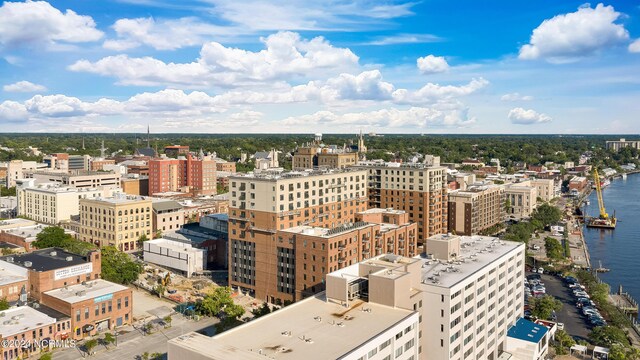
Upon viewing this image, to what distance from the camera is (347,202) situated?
7869cm

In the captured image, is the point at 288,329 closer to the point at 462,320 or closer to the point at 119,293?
the point at 462,320

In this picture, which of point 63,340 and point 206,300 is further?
point 206,300

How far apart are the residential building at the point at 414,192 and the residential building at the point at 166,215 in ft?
125

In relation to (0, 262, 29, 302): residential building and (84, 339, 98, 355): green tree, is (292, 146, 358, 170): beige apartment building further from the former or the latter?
(84, 339, 98, 355): green tree

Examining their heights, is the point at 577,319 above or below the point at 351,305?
below

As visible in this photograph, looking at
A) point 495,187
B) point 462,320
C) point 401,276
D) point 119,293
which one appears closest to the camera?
point 401,276

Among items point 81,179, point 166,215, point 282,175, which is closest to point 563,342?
point 282,175

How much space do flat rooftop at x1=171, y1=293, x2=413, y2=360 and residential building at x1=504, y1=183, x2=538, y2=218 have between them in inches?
4245

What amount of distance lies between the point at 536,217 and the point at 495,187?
45.3ft

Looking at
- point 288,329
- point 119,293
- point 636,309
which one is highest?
point 288,329

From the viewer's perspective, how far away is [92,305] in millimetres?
55344

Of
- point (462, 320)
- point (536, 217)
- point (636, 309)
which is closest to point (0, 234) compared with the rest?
point (462, 320)

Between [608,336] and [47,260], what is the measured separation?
2512 inches

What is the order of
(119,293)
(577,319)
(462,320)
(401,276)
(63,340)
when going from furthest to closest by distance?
(577,319) < (119,293) < (63,340) < (462,320) < (401,276)
